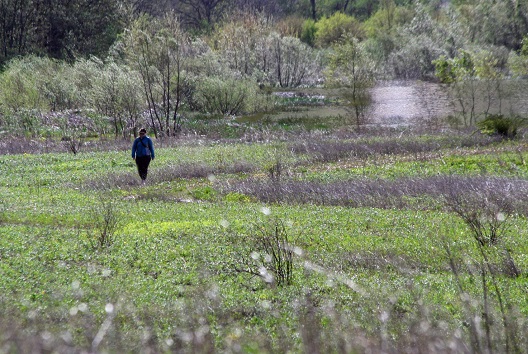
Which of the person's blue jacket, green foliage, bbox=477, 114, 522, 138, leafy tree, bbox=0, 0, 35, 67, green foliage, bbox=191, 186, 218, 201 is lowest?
green foliage, bbox=477, 114, 522, 138

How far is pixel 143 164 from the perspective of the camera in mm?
20609

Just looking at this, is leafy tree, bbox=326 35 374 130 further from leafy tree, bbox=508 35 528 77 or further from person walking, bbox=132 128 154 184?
person walking, bbox=132 128 154 184

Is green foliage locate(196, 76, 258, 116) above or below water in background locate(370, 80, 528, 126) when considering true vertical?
above

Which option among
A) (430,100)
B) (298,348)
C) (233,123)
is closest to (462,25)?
(430,100)

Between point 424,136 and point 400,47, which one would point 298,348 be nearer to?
point 424,136

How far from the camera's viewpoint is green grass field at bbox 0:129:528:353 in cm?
494

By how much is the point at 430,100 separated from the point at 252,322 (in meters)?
50.3

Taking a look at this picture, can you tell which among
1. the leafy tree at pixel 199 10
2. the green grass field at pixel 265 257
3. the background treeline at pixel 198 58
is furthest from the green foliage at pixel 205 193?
the leafy tree at pixel 199 10

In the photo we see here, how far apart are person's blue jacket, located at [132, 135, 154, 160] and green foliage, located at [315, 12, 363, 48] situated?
7906 centimetres

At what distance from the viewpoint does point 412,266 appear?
1073 cm

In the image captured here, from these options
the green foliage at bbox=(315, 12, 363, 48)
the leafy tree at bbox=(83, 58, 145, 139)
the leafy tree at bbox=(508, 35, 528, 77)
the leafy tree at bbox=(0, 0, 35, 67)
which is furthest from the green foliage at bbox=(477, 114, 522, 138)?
the green foliage at bbox=(315, 12, 363, 48)

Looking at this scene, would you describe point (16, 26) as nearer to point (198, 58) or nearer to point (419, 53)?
point (198, 58)

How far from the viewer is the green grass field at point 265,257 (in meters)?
4.94

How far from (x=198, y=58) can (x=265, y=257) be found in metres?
46.5
